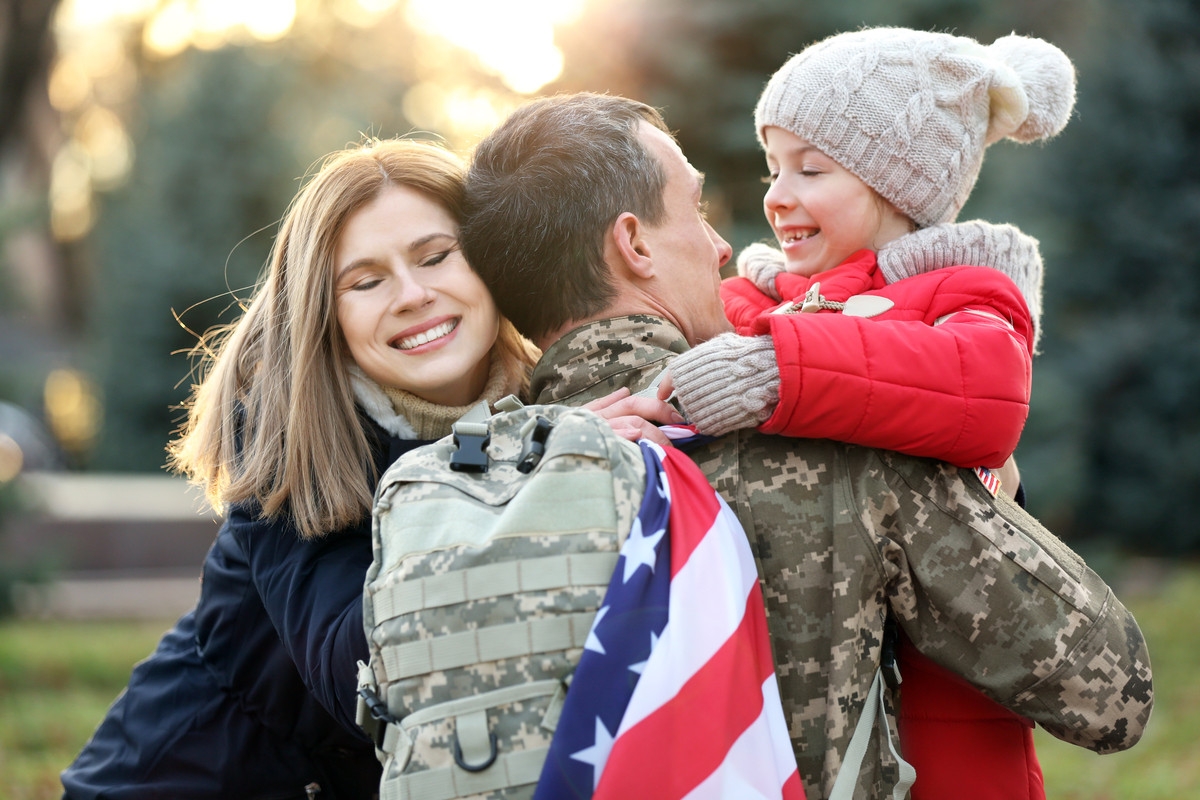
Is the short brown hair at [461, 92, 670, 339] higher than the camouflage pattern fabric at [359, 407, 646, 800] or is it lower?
higher

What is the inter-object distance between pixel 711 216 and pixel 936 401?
23.3ft

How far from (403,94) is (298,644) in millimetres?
23216

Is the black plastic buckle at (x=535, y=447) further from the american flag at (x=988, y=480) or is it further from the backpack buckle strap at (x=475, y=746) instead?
the american flag at (x=988, y=480)

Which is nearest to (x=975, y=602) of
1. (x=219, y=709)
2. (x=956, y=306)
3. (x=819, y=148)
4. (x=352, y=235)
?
(x=956, y=306)

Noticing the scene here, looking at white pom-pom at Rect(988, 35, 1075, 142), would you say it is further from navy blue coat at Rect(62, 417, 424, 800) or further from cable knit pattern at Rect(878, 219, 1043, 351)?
navy blue coat at Rect(62, 417, 424, 800)

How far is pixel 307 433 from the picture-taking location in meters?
2.61

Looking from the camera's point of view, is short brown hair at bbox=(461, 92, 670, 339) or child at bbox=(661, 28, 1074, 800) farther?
short brown hair at bbox=(461, 92, 670, 339)

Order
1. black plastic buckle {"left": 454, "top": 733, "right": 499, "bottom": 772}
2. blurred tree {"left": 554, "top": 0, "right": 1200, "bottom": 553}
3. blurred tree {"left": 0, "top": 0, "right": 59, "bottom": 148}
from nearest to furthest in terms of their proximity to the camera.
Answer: black plastic buckle {"left": 454, "top": 733, "right": 499, "bottom": 772}, blurred tree {"left": 554, "top": 0, "right": 1200, "bottom": 553}, blurred tree {"left": 0, "top": 0, "right": 59, "bottom": 148}

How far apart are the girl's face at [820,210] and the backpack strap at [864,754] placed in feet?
3.66

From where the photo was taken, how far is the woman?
102 inches

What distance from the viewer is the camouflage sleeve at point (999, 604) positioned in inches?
79.2

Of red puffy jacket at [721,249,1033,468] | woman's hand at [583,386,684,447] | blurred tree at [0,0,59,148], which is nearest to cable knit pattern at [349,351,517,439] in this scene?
woman's hand at [583,386,684,447]

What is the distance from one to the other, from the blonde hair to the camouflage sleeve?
3.93 feet

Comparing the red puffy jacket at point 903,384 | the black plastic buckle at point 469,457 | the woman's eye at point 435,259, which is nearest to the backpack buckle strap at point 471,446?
the black plastic buckle at point 469,457
